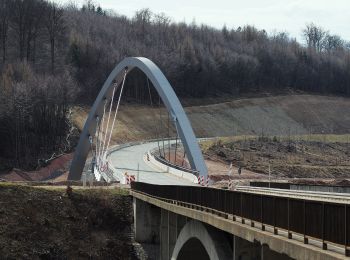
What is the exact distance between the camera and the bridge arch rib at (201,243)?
728 inches

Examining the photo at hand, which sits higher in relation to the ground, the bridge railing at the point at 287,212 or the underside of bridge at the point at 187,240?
the bridge railing at the point at 287,212

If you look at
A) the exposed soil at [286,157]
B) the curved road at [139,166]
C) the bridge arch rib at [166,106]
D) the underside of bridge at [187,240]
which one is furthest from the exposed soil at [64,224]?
the exposed soil at [286,157]

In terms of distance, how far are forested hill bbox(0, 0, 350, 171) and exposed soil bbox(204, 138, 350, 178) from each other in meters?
24.1

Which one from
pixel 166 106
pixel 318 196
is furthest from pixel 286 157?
pixel 318 196

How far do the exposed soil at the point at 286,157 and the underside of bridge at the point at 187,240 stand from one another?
4205 centimetres

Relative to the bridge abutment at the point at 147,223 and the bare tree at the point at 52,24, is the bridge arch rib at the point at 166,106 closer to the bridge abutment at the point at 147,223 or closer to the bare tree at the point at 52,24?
the bridge abutment at the point at 147,223

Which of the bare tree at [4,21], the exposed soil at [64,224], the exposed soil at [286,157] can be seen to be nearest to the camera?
the exposed soil at [64,224]

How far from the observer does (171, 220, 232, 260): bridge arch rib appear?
60.6ft

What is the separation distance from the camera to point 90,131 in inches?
2874

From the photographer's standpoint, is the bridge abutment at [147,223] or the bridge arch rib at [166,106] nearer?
the bridge abutment at [147,223]

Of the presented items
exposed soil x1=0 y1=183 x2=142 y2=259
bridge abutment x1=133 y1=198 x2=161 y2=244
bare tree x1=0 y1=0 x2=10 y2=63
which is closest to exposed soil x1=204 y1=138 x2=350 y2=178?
exposed soil x1=0 y1=183 x2=142 y2=259

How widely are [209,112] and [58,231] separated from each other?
10769 centimetres

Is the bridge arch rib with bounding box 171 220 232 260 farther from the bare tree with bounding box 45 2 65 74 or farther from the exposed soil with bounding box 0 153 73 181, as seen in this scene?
the bare tree with bounding box 45 2 65 74

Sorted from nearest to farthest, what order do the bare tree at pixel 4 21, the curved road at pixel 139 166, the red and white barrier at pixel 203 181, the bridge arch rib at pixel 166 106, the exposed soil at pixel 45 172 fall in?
the red and white barrier at pixel 203 181
the bridge arch rib at pixel 166 106
the curved road at pixel 139 166
the exposed soil at pixel 45 172
the bare tree at pixel 4 21
